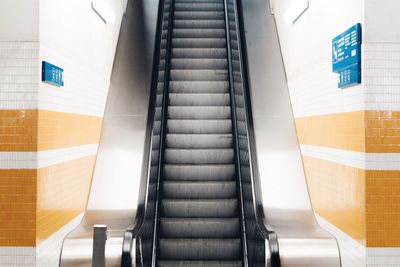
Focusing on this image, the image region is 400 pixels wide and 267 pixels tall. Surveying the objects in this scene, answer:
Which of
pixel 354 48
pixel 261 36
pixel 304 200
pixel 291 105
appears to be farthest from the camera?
pixel 261 36

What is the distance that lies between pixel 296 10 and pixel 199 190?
8.21ft

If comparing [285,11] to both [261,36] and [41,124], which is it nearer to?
[261,36]

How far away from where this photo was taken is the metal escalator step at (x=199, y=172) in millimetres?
6430

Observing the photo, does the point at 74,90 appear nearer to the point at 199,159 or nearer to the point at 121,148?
the point at 121,148

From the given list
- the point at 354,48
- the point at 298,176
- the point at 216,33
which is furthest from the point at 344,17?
the point at 216,33

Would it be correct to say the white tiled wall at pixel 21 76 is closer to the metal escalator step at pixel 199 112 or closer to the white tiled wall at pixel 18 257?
the white tiled wall at pixel 18 257

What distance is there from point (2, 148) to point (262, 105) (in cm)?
333

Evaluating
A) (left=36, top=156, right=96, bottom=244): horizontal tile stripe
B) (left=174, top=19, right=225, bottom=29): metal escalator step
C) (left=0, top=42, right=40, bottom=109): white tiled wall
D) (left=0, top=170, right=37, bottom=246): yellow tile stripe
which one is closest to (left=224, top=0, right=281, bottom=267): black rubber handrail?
(left=174, top=19, right=225, bottom=29): metal escalator step

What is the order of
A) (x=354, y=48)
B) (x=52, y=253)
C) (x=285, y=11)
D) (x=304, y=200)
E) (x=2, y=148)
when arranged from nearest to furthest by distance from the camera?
(x=354, y=48)
(x=2, y=148)
(x=52, y=253)
(x=304, y=200)
(x=285, y=11)

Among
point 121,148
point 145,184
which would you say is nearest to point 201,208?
point 145,184

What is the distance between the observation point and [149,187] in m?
5.36

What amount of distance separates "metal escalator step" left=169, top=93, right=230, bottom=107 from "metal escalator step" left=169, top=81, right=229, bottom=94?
180mm

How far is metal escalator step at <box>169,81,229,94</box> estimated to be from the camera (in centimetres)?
755

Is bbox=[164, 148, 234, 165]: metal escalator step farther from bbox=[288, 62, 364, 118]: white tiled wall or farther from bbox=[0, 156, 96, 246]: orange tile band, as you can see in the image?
bbox=[0, 156, 96, 246]: orange tile band
